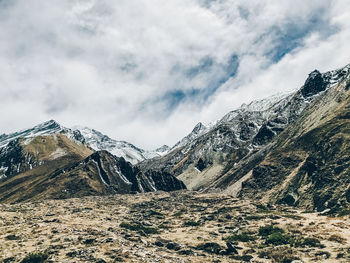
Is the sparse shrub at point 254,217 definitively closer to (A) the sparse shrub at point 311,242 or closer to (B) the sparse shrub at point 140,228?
(A) the sparse shrub at point 311,242

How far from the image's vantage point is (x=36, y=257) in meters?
44.7

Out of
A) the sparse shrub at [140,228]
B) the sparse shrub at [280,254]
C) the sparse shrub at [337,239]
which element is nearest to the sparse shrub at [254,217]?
the sparse shrub at [140,228]

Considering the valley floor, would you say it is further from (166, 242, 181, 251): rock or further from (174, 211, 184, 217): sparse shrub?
(174, 211, 184, 217): sparse shrub

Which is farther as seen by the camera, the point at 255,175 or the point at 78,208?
the point at 255,175

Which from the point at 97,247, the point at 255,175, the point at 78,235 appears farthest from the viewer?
the point at 255,175

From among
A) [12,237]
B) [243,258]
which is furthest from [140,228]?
[243,258]

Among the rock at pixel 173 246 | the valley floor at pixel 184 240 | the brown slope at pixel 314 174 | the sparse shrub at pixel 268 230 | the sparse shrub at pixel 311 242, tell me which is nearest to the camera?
the valley floor at pixel 184 240

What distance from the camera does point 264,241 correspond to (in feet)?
217

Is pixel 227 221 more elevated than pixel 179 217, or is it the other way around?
pixel 179 217

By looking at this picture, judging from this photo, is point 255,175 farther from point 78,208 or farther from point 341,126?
point 78,208

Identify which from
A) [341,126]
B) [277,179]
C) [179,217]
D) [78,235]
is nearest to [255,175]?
[277,179]

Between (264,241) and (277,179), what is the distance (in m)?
Result: 117

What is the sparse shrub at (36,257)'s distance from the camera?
4396cm

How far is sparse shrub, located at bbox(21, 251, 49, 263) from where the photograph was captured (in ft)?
144
